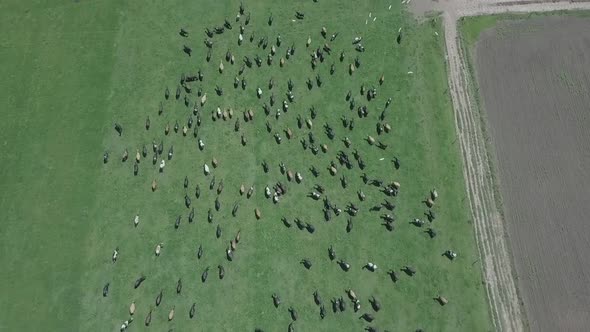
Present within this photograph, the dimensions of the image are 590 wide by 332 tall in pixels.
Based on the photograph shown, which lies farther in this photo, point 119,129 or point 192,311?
point 119,129

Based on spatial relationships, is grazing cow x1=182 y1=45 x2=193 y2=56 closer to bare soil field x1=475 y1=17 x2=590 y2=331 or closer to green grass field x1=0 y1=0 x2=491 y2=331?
green grass field x1=0 y1=0 x2=491 y2=331

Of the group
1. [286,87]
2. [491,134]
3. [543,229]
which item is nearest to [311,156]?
[286,87]

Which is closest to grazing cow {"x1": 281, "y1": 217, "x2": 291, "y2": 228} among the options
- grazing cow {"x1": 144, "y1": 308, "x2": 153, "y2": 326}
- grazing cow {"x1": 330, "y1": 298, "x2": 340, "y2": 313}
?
grazing cow {"x1": 330, "y1": 298, "x2": 340, "y2": 313}

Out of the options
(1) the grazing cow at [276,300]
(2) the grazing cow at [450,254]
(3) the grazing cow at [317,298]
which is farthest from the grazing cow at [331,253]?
(2) the grazing cow at [450,254]

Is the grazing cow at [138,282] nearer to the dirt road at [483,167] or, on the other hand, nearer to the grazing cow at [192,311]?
the grazing cow at [192,311]

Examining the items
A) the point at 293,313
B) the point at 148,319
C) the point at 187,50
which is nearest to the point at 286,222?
the point at 293,313

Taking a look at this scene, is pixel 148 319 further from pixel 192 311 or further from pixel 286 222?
pixel 286 222
